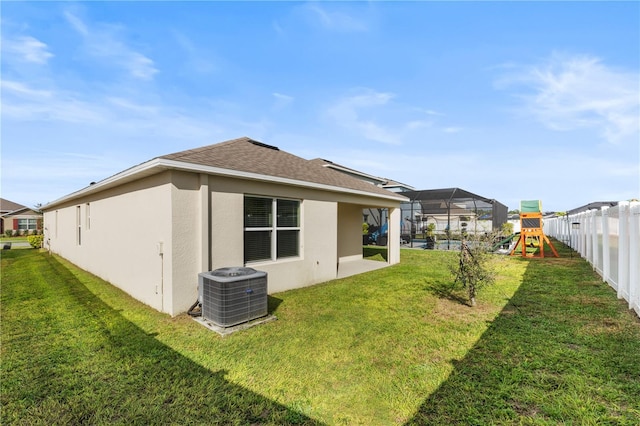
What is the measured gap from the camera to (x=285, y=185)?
6.94 metres

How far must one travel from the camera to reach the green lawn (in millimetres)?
2533

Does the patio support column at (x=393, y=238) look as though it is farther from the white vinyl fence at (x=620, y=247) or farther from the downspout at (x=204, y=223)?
the downspout at (x=204, y=223)

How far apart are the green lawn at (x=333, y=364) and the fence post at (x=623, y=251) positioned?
0.34m

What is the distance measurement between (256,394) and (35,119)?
38.4 feet

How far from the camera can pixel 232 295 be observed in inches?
178

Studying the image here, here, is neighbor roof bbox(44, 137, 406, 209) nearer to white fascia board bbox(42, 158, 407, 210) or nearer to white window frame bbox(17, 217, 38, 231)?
white fascia board bbox(42, 158, 407, 210)

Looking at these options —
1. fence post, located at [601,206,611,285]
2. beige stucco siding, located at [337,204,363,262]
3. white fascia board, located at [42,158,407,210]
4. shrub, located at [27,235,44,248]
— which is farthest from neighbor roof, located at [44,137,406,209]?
shrub, located at [27,235,44,248]

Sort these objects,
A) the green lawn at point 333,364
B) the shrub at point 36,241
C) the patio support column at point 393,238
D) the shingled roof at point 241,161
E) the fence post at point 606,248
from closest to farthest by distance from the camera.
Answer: the green lawn at point 333,364 → the shingled roof at point 241,161 → the fence post at point 606,248 → the patio support column at point 393,238 → the shrub at point 36,241

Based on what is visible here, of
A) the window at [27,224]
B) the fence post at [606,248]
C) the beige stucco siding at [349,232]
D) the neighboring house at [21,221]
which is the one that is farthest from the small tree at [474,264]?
the window at [27,224]

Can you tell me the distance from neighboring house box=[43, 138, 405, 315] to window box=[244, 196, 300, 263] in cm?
2

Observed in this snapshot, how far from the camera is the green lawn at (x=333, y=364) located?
253 centimetres

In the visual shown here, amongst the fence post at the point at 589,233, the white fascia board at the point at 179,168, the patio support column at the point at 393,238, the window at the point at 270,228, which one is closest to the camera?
the white fascia board at the point at 179,168

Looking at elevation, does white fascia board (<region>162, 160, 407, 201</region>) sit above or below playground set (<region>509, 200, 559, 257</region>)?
above

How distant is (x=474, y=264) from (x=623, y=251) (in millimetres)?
3407
